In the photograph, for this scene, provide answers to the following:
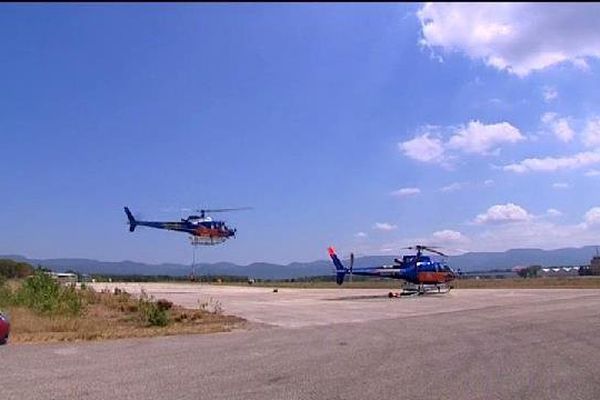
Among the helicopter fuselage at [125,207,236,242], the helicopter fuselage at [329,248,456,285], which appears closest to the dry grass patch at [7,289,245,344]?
the helicopter fuselage at [329,248,456,285]

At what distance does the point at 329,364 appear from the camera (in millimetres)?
13523

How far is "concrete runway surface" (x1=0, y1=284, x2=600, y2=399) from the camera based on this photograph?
1097 cm

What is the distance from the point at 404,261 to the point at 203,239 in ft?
84.6

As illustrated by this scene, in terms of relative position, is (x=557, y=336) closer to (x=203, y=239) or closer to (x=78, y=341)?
(x=78, y=341)

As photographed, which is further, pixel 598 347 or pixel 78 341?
pixel 78 341

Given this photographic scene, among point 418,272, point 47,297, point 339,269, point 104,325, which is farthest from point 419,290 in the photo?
point 104,325

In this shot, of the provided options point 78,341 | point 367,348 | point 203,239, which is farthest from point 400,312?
point 203,239

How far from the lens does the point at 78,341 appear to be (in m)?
17.2

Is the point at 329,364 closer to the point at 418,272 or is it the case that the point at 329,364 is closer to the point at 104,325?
the point at 104,325

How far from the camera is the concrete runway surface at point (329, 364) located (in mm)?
10969

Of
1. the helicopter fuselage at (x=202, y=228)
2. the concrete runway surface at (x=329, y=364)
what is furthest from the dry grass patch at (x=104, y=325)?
the helicopter fuselage at (x=202, y=228)

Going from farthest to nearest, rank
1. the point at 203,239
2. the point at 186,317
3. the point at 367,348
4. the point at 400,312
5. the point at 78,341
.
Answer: the point at 203,239 < the point at 400,312 < the point at 186,317 < the point at 78,341 < the point at 367,348

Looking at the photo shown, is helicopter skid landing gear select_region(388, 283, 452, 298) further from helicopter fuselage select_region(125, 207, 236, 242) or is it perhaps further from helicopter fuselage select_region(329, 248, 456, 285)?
helicopter fuselage select_region(125, 207, 236, 242)

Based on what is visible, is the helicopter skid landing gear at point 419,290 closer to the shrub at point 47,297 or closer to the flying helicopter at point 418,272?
the flying helicopter at point 418,272
